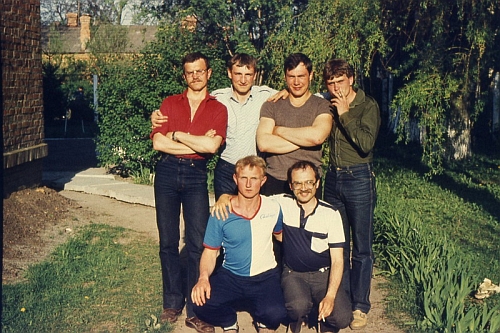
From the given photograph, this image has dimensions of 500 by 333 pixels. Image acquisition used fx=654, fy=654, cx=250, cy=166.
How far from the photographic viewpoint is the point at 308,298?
434 cm

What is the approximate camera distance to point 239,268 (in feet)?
14.5

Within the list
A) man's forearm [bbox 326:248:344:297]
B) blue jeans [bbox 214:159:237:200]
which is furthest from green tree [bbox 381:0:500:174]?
man's forearm [bbox 326:248:344:297]

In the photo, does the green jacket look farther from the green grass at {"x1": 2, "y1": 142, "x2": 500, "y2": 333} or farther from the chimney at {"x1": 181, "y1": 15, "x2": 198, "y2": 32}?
the chimney at {"x1": 181, "y1": 15, "x2": 198, "y2": 32}

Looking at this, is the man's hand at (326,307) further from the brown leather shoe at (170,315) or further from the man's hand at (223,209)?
the brown leather shoe at (170,315)

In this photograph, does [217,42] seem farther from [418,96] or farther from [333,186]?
[333,186]

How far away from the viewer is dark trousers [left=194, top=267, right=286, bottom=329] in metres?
4.28

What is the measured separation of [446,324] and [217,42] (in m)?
11.5

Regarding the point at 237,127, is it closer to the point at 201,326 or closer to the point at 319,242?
the point at 319,242

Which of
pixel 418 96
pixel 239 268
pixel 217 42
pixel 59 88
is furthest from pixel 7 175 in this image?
pixel 59 88

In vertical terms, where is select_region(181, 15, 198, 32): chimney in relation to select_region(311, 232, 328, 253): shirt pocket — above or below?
above

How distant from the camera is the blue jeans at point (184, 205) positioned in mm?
4691

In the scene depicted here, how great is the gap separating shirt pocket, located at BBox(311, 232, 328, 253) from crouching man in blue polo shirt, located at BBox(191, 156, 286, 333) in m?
0.28

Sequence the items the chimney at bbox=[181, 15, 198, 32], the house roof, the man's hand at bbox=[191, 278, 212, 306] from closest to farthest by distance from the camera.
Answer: the man's hand at bbox=[191, 278, 212, 306] → the chimney at bbox=[181, 15, 198, 32] → the house roof

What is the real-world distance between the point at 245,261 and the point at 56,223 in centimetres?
441
